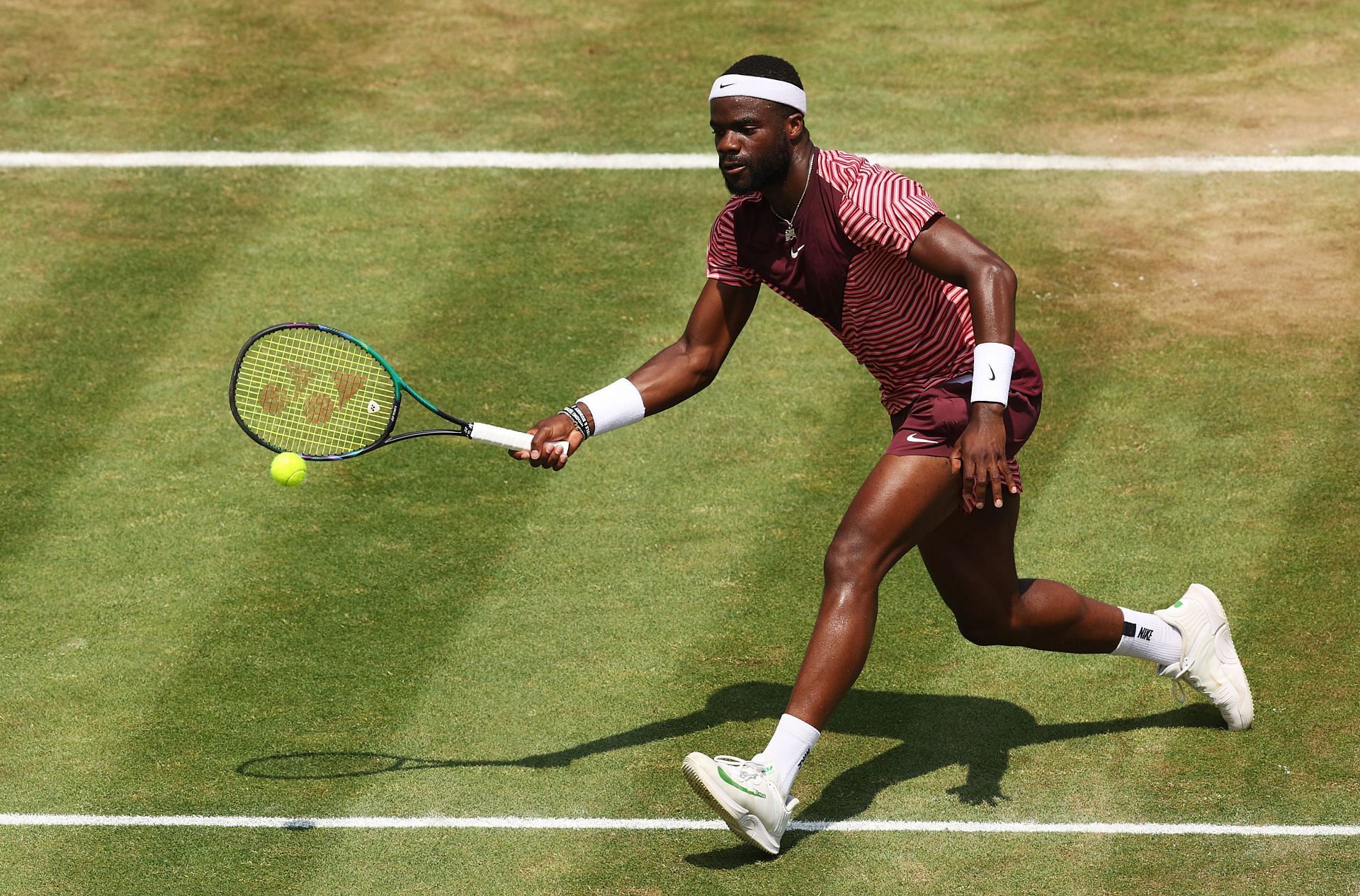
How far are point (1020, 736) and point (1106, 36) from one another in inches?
294

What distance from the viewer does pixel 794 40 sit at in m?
13.3

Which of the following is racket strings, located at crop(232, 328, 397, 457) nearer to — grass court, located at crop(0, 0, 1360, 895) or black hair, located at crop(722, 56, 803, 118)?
grass court, located at crop(0, 0, 1360, 895)

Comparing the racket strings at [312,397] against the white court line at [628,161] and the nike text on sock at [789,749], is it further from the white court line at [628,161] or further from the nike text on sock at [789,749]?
→ the white court line at [628,161]

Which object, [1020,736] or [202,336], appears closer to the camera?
[1020,736]

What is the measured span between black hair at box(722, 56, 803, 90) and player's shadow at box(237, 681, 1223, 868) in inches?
96.9

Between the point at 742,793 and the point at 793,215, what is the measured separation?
2.01 meters

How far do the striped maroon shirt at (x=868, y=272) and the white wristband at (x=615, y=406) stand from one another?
0.65 meters

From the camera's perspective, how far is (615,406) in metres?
Result: 6.97

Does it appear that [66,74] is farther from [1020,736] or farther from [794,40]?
[1020,736]

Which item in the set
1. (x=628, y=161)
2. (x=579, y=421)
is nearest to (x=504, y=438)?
(x=579, y=421)

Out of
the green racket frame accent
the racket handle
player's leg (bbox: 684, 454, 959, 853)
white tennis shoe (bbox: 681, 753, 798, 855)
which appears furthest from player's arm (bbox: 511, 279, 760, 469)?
white tennis shoe (bbox: 681, 753, 798, 855)

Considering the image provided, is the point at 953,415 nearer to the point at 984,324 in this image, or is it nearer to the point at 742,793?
the point at 984,324

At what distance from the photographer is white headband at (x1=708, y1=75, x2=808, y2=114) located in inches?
257

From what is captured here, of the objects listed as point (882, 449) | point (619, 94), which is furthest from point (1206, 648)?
point (619, 94)
